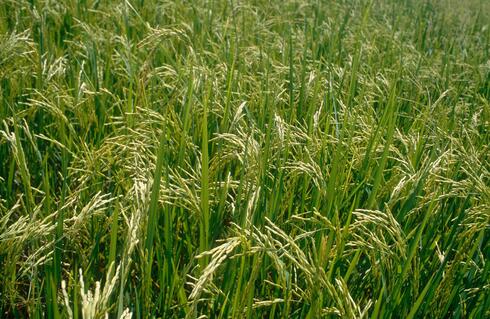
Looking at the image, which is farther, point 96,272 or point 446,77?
point 446,77

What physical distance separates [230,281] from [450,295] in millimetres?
530

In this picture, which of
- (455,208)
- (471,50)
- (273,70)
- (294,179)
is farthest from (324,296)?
(471,50)

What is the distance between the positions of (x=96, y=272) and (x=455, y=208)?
109cm

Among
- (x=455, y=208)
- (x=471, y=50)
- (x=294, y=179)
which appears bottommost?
(x=471, y=50)

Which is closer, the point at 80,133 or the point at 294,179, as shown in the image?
the point at 294,179

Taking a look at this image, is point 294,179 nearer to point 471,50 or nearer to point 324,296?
point 324,296

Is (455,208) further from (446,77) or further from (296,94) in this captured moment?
(446,77)

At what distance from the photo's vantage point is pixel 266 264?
1542mm

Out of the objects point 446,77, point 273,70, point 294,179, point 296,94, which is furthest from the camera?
point 446,77

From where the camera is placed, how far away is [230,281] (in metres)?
1.43

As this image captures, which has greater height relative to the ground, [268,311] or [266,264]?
[266,264]

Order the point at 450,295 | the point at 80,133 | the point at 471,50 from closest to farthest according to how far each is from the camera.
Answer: the point at 450,295
the point at 80,133
the point at 471,50

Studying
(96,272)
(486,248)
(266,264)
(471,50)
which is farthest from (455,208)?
(471,50)

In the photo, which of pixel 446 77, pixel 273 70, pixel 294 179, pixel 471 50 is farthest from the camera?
pixel 471 50
